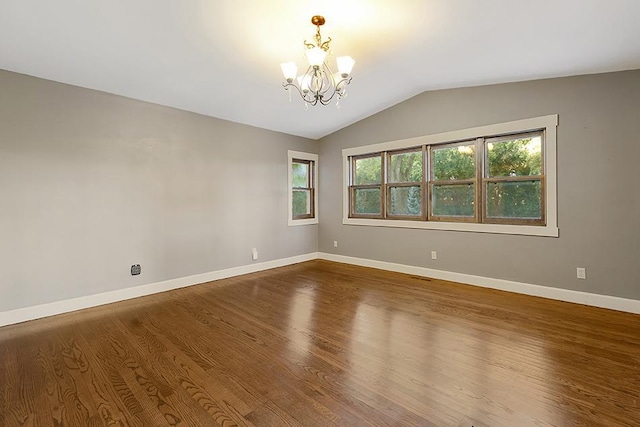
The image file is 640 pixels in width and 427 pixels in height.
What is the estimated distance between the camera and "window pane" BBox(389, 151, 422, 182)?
461cm

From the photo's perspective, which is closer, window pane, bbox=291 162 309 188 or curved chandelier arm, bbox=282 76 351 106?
curved chandelier arm, bbox=282 76 351 106

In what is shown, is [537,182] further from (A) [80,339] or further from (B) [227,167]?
(A) [80,339]

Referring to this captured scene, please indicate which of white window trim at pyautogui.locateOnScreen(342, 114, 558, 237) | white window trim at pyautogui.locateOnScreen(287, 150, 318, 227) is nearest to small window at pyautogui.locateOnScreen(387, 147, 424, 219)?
white window trim at pyautogui.locateOnScreen(342, 114, 558, 237)

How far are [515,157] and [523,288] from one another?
1660 millimetres

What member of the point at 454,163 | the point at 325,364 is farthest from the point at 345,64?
the point at 454,163

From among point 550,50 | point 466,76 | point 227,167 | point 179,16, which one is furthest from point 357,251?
point 179,16

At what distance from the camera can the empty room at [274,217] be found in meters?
1.82

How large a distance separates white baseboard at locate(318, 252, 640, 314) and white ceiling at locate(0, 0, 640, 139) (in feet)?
7.91

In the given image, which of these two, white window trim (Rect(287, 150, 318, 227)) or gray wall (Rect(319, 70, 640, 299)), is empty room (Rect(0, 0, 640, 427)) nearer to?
gray wall (Rect(319, 70, 640, 299))

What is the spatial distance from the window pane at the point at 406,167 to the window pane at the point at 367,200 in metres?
0.41

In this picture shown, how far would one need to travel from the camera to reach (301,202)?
5711mm

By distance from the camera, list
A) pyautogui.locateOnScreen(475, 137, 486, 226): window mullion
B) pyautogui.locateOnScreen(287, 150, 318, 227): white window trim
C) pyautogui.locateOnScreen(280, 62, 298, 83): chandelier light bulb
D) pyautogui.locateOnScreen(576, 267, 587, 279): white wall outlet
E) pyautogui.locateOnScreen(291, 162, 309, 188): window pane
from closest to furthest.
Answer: pyautogui.locateOnScreen(280, 62, 298, 83): chandelier light bulb → pyautogui.locateOnScreen(576, 267, 587, 279): white wall outlet → pyautogui.locateOnScreen(475, 137, 486, 226): window mullion → pyautogui.locateOnScreen(287, 150, 318, 227): white window trim → pyautogui.locateOnScreen(291, 162, 309, 188): window pane

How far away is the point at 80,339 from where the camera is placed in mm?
2465

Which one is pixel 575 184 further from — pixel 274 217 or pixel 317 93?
pixel 274 217
